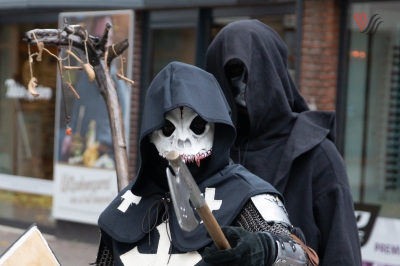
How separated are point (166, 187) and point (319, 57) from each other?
13.6ft

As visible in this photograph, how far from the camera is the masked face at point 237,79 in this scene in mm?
2946

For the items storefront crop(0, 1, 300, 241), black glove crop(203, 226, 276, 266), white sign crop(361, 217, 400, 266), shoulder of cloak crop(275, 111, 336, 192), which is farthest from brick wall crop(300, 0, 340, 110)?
black glove crop(203, 226, 276, 266)

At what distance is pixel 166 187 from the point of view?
2338 millimetres

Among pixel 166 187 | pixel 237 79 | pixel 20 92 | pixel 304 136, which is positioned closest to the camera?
pixel 166 187

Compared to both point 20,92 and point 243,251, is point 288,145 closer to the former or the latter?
point 243,251

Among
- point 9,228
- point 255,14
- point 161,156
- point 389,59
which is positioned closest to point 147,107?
point 161,156

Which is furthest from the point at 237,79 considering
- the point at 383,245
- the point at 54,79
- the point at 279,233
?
the point at 54,79

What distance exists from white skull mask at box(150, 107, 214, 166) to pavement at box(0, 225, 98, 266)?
4.95m

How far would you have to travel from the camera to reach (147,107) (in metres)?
2.23

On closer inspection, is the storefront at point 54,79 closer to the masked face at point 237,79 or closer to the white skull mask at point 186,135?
the masked face at point 237,79

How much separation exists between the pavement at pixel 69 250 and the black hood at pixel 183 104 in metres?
4.82

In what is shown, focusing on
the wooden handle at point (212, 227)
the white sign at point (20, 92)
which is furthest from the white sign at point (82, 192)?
the wooden handle at point (212, 227)

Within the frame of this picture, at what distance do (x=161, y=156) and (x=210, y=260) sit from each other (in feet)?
1.91

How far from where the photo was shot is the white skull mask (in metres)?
2.18
